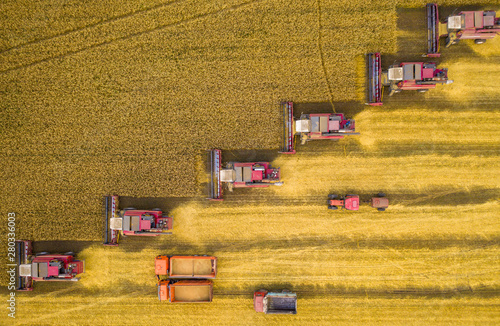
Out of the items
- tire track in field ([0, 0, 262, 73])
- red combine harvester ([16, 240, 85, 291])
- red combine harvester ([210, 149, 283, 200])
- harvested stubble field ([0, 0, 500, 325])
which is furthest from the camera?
tire track in field ([0, 0, 262, 73])

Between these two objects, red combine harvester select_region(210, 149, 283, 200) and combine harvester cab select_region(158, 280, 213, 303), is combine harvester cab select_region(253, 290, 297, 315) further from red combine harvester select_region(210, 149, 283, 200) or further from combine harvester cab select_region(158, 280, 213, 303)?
red combine harvester select_region(210, 149, 283, 200)

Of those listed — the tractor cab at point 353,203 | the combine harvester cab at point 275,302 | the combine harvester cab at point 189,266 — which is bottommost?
the combine harvester cab at point 275,302

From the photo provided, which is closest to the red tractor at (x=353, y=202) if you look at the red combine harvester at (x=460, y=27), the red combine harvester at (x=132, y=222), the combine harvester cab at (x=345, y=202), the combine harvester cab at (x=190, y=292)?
the combine harvester cab at (x=345, y=202)

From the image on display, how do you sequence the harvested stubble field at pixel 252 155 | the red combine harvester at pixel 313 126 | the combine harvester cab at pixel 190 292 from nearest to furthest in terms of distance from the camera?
the red combine harvester at pixel 313 126 < the combine harvester cab at pixel 190 292 < the harvested stubble field at pixel 252 155

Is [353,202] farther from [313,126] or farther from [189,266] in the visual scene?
[189,266]

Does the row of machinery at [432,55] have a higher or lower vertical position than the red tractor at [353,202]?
higher

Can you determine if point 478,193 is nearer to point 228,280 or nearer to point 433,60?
point 433,60

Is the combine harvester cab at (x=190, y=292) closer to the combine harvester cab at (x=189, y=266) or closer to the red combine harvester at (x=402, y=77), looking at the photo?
the combine harvester cab at (x=189, y=266)

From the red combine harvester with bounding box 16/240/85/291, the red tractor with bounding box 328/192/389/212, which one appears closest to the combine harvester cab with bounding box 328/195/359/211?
the red tractor with bounding box 328/192/389/212
